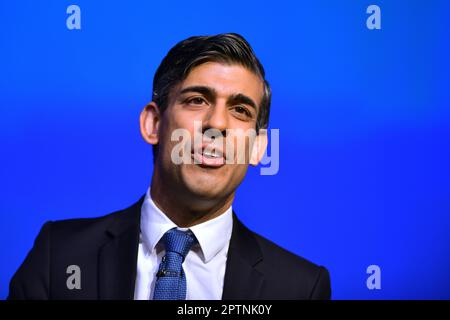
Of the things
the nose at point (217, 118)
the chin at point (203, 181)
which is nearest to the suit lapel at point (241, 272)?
the chin at point (203, 181)

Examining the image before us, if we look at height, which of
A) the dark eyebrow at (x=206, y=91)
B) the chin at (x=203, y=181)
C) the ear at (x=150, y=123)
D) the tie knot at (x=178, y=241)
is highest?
the dark eyebrow at (x=206, y=91)

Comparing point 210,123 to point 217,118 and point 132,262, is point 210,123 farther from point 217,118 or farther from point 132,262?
point 132,262

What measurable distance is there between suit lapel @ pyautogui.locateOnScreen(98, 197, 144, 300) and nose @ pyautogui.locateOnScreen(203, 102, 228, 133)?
417 mm

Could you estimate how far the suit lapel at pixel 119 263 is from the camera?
2.05 metres

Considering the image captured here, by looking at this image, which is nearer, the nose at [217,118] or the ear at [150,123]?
the nose at [217,118]

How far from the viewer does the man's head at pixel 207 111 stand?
6.72 ft

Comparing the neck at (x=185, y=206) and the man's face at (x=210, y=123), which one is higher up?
the man's face at (x=210, y=123)

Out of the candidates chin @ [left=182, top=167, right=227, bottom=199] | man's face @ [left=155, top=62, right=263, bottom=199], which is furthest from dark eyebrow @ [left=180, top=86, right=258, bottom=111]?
chin @ [left=182, top=167, right=227, bottom=199]

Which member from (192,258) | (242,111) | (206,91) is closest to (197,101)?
(206,91)

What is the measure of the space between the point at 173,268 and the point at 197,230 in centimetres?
15

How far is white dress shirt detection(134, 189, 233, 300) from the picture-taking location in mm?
2086

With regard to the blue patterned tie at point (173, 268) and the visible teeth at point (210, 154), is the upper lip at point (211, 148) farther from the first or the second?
the blue patterned tie at point (173, 268)

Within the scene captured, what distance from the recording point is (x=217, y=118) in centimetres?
204
